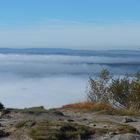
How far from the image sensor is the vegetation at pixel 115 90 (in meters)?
32.4

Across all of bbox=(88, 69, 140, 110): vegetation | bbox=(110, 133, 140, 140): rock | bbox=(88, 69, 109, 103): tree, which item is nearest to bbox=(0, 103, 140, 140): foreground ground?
bbox=(110, 133, 140, 140): rock

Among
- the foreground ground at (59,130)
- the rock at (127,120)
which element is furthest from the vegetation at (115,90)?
the foreground ground at (59,130)

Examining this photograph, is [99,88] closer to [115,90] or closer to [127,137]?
[115,90]

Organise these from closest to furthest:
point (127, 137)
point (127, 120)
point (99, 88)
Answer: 1. point (127, 137)
2. point (127, 120)
3. point (99, 88)

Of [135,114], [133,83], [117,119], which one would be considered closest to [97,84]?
[133,83]

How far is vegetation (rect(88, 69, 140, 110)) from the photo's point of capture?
32.4m

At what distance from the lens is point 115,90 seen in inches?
1318

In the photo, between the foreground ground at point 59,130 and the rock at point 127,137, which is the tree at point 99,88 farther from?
the rock at point 127,137

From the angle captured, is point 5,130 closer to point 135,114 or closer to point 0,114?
point 0,114

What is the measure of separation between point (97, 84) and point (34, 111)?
1461 centimetres

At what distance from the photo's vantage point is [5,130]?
55.6 feet

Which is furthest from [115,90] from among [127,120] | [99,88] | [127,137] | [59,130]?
[127,137]

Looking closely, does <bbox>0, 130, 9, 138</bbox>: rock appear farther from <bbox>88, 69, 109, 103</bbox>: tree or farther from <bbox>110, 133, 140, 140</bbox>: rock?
<bbox>88, 69, 109, 103</bbox>: tree

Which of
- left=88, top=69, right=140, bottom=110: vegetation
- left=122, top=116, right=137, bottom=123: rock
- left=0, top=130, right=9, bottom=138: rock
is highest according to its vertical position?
left=0, top=130, right=9, bottom=138: rock
